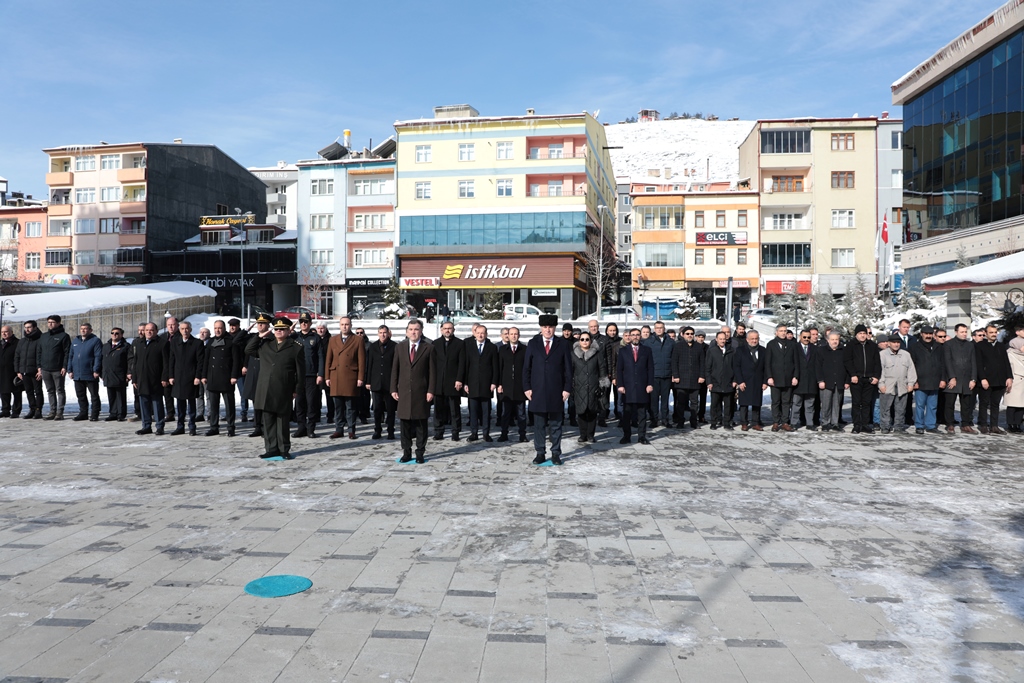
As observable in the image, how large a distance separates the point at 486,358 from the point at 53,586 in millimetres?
8050

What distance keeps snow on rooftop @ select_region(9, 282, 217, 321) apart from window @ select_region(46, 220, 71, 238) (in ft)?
93.8

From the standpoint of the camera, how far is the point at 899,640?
4.16 m

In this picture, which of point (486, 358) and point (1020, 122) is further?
point (1020, 122)

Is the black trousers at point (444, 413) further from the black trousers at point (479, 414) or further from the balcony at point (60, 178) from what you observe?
the balcony at point (60, 178)

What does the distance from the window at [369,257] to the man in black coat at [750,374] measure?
46531 mm

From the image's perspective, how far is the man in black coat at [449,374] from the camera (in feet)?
40.0

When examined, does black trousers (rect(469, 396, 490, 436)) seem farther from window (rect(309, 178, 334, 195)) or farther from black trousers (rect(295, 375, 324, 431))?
window (rect(309, 178, 334, 195))

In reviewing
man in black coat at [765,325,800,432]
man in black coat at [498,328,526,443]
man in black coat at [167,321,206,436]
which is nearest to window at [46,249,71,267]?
man in black coat at [167,321,206,436]

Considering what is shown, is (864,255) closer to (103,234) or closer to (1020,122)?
(1020,122)

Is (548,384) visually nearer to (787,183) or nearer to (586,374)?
(586,374)

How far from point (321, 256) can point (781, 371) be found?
50.4 m

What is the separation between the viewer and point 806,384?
44.5 ft

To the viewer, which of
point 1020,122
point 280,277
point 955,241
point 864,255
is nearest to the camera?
point 1020,122

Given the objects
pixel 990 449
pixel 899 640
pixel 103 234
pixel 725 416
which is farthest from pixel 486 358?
pixel 103 234
